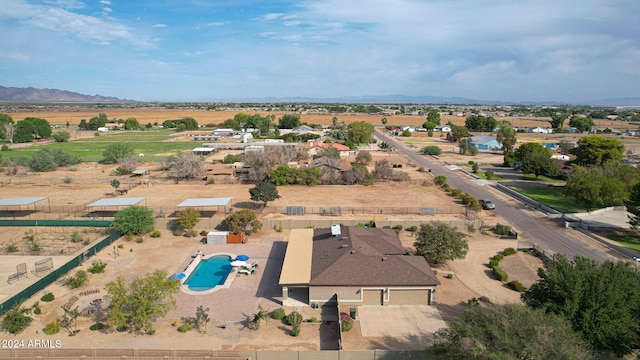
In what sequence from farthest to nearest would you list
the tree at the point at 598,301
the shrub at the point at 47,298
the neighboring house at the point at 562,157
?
the neighboring house at the point at 562,157, the shrub at the point at 47,298, the tree at the point at 598,301

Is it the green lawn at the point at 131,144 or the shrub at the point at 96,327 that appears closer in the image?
the shrub at the point at 96,327

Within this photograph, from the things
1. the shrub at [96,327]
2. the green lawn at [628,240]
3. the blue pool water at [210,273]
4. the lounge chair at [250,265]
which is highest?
the lounge chair at [250,265]

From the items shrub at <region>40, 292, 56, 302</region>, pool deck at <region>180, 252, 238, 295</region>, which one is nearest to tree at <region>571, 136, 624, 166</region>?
pool deck at <region>180, 252, 238, 295</region>

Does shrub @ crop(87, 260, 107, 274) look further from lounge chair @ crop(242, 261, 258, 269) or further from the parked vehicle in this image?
the parked vehicle

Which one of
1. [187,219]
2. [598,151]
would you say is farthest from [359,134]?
[187,219]

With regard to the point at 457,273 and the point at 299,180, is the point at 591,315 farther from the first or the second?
the point at 299,180

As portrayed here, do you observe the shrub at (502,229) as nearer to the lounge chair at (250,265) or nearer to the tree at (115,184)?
the lounge chair at (250,265)

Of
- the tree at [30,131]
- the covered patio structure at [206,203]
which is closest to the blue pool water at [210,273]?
the covered patio structure at [206,203]
